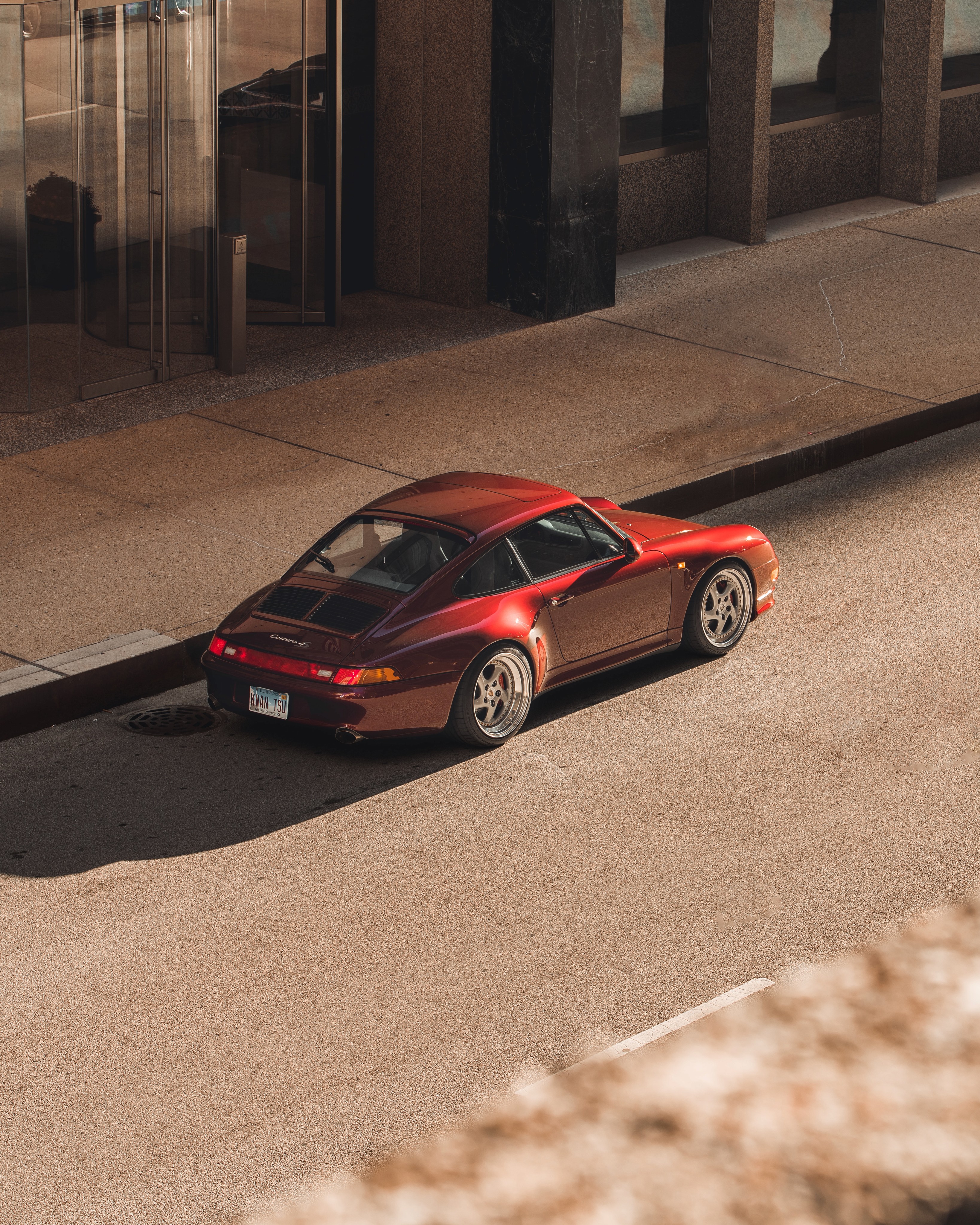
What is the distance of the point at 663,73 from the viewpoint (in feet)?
67.9

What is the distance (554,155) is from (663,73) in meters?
3.77

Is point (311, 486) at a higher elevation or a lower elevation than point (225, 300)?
lower

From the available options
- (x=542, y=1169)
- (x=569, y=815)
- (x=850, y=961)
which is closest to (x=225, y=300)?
(x=569, y=815)

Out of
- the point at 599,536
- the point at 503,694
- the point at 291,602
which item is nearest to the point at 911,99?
the point at 599,536

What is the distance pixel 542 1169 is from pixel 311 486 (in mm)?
8481

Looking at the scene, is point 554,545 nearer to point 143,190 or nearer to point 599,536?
point 599,536

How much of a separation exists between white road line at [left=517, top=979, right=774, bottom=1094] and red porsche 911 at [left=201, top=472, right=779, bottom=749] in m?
2.74

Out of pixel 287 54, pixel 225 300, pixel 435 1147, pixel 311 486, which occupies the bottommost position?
pixel 435 1147

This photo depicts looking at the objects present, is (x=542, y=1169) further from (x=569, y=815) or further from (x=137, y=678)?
(x=137, y=678)

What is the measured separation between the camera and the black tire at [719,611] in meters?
10.7

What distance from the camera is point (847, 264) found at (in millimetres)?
20016

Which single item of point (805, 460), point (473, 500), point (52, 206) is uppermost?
point (52, 206)

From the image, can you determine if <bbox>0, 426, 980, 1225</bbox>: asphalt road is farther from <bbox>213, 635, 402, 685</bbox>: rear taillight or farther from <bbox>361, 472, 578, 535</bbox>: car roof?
<bbox>361, 472, 578, 535</bbox>: car roof

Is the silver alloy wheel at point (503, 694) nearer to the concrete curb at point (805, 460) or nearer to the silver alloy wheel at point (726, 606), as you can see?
→ the silver alloy wheel at point (726, 606)
